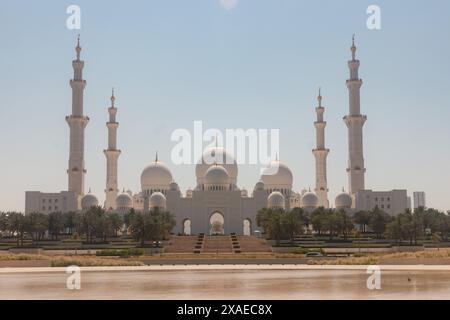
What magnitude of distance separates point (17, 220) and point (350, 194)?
55.2 meters

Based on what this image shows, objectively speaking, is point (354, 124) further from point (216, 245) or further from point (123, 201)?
point (123, 201)

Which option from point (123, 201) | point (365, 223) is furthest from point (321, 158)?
point (123, 201)

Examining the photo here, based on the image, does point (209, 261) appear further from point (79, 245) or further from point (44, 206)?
point (44, 206)

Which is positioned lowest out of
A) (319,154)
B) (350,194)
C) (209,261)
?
(209,261)

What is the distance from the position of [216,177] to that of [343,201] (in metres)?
22.1

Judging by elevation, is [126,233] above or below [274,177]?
below

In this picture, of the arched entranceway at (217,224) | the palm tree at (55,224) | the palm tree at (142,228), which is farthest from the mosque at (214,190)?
the palm tree at (142,228)

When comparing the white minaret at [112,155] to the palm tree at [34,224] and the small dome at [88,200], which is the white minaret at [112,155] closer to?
the small dome at [88,200]

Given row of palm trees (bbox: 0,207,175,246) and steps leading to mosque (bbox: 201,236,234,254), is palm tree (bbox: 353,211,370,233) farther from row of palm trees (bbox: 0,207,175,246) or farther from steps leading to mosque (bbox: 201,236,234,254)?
row of palm trees (bbox: 0,207,175,246)

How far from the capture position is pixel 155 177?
96875mm

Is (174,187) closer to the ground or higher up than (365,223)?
higher up

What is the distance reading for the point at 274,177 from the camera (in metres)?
98.6
